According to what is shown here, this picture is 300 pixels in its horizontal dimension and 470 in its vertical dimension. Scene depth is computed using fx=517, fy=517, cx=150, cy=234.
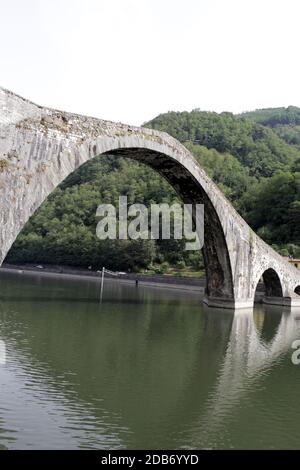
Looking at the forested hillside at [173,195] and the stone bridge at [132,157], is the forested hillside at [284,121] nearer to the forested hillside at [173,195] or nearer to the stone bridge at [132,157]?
the forested hillside at [173,195]

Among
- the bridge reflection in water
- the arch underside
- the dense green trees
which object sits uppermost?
the dense green trees

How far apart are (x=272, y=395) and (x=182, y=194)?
14.7 m

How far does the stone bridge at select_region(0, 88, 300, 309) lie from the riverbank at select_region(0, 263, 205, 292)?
8.99m

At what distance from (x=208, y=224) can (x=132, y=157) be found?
6.37 m

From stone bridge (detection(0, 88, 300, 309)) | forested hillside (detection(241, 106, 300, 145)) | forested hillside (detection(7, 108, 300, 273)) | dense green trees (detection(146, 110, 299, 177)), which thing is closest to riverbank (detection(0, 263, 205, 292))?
forested hillside (detection(7, 108, 300, 273))

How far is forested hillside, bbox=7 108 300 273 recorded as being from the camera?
49375mm

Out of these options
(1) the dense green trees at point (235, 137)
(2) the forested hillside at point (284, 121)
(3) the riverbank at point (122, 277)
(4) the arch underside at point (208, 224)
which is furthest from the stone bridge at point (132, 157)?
(2) the forested hillside at point (284, 121)

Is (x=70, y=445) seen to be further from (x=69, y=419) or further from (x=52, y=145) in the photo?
(x=52, y=145)

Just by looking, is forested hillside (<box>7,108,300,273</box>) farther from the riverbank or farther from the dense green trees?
the riverbank

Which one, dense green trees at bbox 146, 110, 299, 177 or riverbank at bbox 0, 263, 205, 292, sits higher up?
dense green trees at bbox 146, 110, 299, 177

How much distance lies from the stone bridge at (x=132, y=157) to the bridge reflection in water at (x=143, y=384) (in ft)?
10.6

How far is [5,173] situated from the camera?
11.7m

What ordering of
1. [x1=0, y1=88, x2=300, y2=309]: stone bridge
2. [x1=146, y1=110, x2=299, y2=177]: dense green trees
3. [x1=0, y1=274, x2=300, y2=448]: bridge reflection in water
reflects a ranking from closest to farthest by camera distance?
[x1=0, y1=274, x2=300, y2=448]: bridge reflection in water < [x1=0, y1=88, x2=300, y2=309]: stone bridge < [x1=146, y1=110, x2=299, y2=177]: dense green trees

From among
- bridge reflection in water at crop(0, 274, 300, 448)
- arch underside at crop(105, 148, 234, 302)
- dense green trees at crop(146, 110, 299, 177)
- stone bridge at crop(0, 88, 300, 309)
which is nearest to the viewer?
bridge reflection in water at crop(0, 274, 300, 448)
